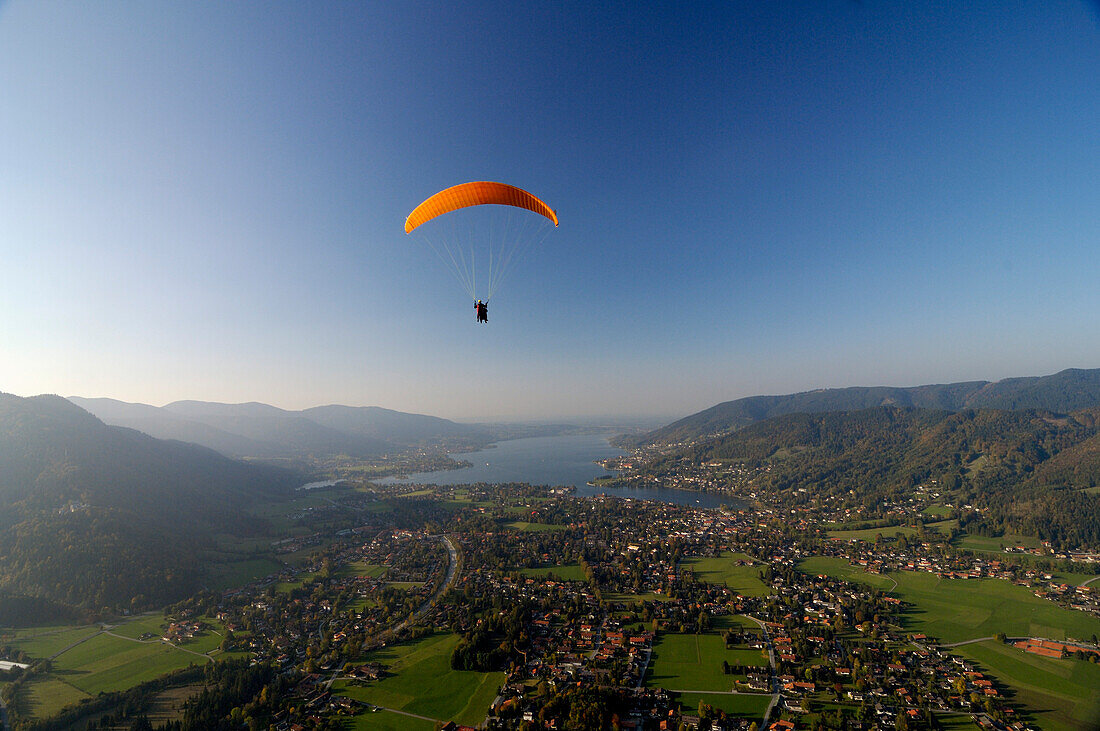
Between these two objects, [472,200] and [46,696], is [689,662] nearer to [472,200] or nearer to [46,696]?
[472,200]

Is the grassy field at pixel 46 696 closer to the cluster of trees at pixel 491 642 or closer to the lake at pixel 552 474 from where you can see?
the cluster of trees at pixel 491 642

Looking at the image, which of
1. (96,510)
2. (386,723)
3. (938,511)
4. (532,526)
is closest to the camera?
(386,723)

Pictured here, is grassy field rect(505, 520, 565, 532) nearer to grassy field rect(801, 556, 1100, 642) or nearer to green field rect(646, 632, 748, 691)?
green field rect(646, 632, 748, 691)

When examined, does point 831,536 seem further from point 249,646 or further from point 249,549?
point 249,549

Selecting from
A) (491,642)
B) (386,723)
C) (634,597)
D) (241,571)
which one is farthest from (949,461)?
(241,571)

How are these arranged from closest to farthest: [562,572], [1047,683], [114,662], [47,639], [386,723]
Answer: [386,723], [1047,683], [114,662], [47,639], [562,572]

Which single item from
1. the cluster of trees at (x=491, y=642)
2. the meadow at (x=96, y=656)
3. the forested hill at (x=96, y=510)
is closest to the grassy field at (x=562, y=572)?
the cluster of trees at (x=491, y=642)
